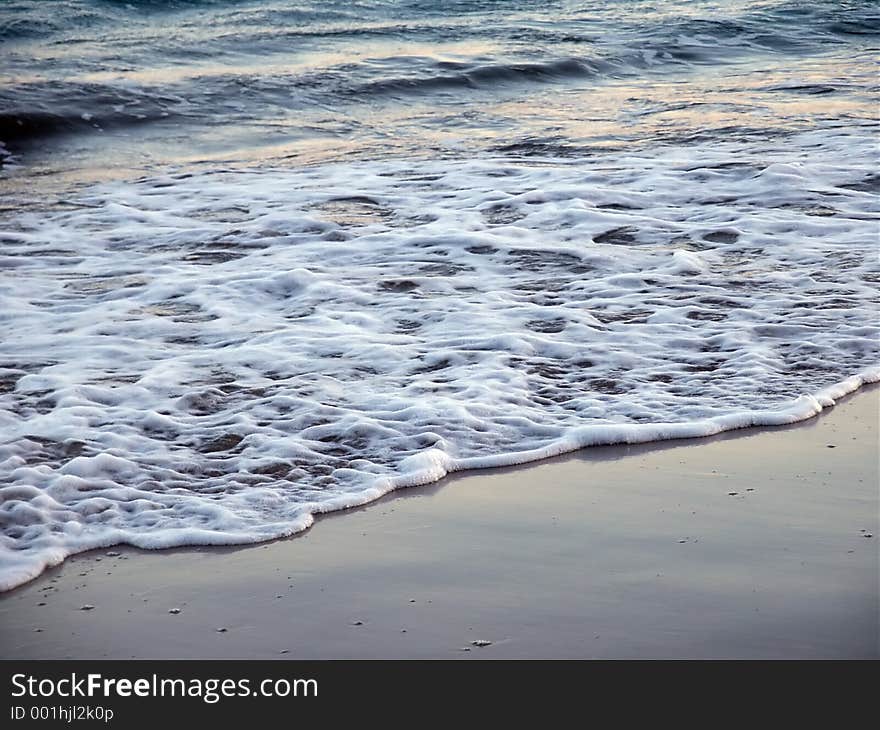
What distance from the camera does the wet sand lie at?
8.96ft

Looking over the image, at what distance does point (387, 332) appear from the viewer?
5.19 metres

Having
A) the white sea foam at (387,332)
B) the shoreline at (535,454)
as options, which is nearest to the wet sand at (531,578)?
the shoreline at (535,454)

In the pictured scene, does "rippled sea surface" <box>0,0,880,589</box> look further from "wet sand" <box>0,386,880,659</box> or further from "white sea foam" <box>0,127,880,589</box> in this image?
"wet sand" <box>0,386,880,659</box>

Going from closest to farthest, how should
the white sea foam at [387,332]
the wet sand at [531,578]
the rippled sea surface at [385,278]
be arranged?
1. the wet sand at [531,578]
2. the white sea foam at [387,332]
3. the rippled sea surface at [385,278]

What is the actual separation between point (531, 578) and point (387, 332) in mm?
2317

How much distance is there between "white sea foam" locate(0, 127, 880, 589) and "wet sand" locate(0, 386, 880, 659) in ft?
0.61

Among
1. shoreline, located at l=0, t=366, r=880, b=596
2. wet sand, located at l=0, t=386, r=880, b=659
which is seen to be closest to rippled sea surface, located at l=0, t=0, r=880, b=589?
shoreline, located at l=0, t=366, r=880, b=596

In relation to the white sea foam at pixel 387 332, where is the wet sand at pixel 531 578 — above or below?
above

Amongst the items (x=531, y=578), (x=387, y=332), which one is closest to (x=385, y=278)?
(x=387, y=332)

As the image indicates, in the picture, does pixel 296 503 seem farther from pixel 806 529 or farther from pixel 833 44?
pixel 833 44

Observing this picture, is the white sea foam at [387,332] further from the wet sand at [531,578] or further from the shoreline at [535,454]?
the wet sand at [531,578]

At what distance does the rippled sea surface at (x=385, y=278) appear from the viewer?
12.8 ft

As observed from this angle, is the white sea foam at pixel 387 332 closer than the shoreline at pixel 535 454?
No

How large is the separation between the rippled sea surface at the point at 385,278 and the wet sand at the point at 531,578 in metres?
0.19
